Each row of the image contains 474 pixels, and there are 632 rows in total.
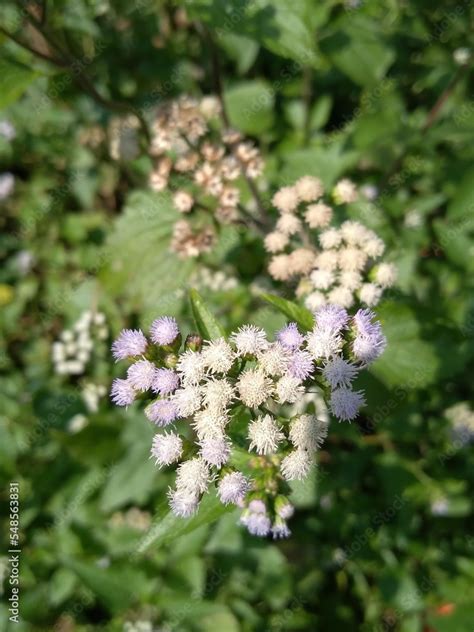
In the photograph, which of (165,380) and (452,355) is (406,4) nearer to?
(452,355)

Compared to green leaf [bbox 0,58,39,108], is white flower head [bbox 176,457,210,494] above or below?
below

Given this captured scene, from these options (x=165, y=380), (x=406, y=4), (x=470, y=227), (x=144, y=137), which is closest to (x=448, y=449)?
(x=470, y=227)

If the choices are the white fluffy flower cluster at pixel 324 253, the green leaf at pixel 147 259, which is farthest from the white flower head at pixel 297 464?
the green leaf at pixel 147 259

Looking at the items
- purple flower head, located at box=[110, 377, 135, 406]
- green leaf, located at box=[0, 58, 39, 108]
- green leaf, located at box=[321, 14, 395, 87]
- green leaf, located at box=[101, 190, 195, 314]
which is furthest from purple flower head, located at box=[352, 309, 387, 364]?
Answer: green leaf, located at box=[321, 14, 395, 87]

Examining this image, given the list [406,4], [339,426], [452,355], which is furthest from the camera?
[406,4]

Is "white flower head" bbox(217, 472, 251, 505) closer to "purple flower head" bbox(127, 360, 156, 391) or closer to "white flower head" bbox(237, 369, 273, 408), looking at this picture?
"white flower head" bbox(237, 369, 273, 408)
